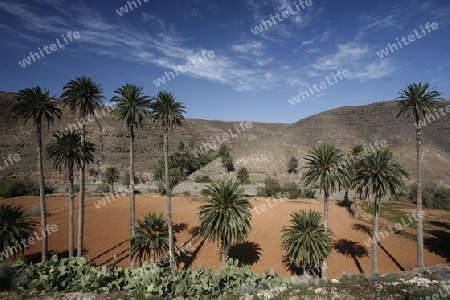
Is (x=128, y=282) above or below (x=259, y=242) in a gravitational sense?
above

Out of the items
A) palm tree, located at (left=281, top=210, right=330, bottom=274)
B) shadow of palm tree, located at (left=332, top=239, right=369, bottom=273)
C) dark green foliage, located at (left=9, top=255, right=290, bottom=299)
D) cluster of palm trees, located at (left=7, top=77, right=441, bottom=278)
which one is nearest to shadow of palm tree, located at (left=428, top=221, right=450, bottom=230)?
shadow of palm tree, located at (left=332, top=239, right=369, bottom=273)

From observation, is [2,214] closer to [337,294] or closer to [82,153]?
[82,153]

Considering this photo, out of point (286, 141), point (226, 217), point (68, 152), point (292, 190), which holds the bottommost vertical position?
point (292, 190)

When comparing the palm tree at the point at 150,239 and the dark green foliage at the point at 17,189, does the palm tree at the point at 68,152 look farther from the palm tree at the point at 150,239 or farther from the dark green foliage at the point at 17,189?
the dark green foliage at the point at 17,189

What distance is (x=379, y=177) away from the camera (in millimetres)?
20922

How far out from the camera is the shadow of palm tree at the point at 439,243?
28712mm

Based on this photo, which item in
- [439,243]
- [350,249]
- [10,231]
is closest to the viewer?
[10,231]

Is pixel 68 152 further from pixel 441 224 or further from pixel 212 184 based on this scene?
pixel 441 224

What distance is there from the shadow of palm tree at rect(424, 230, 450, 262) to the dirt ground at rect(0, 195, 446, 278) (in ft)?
3.62

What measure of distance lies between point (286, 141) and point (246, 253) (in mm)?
87298

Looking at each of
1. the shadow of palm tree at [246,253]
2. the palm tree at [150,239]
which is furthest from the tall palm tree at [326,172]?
the palm tree at [150,239]

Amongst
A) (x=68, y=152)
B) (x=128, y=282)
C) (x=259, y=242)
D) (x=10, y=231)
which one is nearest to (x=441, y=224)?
(x=259, y=242)

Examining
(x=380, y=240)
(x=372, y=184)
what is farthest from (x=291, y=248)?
(x=380, y=240)

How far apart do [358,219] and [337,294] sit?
31870 millimetres
